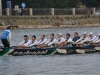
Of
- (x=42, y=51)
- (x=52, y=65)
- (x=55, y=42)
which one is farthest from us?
(x=55, y=42)

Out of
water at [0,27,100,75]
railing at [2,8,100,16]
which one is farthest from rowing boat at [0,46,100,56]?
railing at [2,8,100,16]

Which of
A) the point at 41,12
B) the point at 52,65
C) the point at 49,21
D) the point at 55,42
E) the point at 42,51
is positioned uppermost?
the point at 55,42

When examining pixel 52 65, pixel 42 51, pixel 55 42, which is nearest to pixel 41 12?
pixel 55 42

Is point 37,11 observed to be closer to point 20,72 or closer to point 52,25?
point 52,25

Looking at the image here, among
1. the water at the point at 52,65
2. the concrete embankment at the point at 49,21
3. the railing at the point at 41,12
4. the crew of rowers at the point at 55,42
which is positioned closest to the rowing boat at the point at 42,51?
the water at the point at 52,65

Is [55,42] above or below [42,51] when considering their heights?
above

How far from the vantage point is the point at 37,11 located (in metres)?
95.9

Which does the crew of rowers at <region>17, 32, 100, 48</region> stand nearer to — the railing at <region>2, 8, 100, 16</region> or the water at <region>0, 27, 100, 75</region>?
the water at <region>0, 27, 100, 75</region>

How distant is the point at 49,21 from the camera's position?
3612 inches

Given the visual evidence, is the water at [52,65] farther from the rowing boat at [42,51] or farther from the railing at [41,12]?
the railing at [41,12]

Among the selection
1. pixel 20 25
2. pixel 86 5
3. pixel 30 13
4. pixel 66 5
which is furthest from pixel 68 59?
pixel 86 5

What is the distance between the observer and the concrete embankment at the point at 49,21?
8811 centimetres

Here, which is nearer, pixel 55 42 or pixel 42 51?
pixel 42 51

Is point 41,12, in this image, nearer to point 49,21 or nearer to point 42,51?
point 49,21
